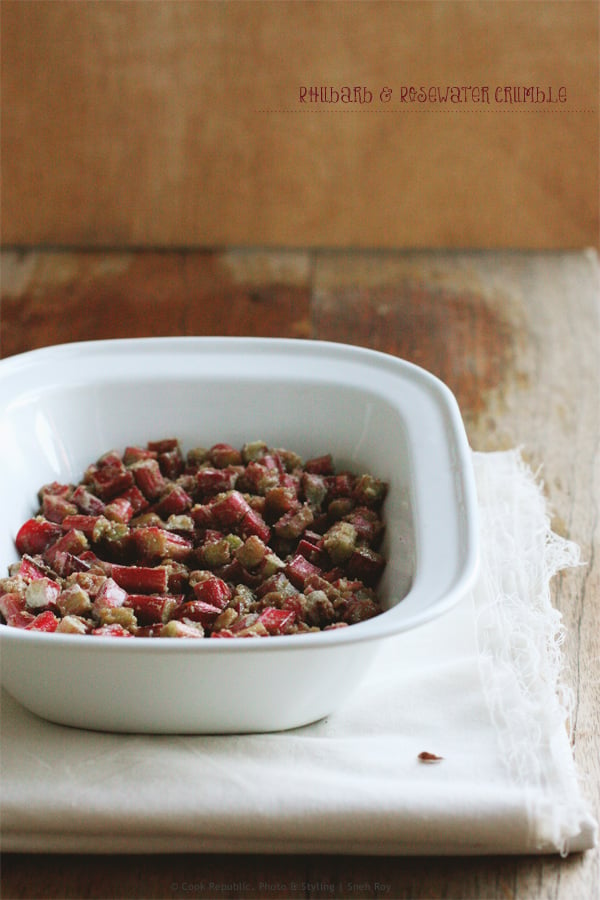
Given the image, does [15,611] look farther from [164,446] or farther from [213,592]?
[164,446]

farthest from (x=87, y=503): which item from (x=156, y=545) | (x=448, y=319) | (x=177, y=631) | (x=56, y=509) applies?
(x=448, y=319)

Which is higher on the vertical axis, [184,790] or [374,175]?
[374,175]

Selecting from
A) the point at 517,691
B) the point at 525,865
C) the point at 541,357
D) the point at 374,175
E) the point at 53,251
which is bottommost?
the point at 525,865

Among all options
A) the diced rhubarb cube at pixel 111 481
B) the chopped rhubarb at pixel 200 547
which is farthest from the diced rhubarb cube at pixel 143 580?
the diced rhubarb cube at pixel 111 481

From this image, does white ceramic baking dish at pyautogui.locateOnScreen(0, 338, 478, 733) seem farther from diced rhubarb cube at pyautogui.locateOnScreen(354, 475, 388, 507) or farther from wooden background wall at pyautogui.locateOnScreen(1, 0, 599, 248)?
wooden background wall at pyautogui.locateOnScreen(1, 0, 599, 248)

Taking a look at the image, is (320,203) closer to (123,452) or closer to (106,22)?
(106,22)

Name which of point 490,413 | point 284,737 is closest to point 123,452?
point 284,737

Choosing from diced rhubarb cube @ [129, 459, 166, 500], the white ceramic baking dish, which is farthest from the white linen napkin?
diced rhubarb cube @ [129, 459, 166, 500]
